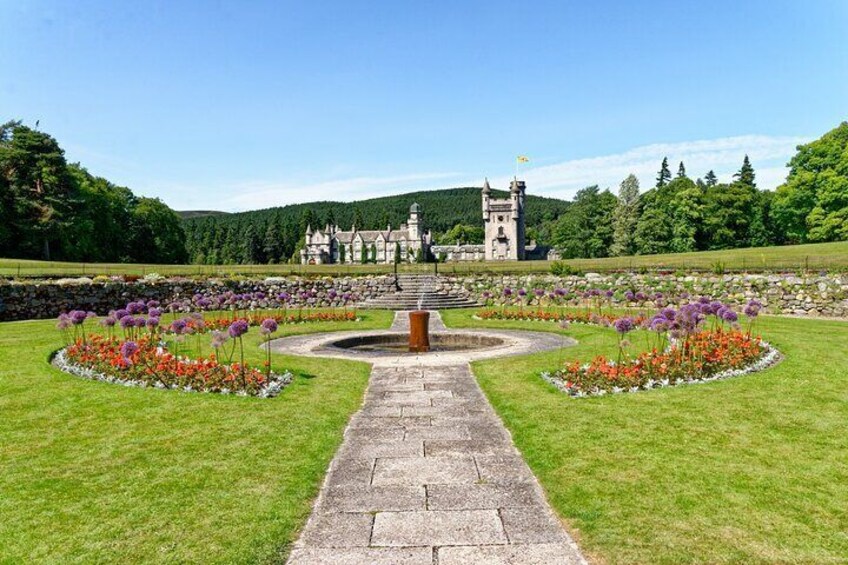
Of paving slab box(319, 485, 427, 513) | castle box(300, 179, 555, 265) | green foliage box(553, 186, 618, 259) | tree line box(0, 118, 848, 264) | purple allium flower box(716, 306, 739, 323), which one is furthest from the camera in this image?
castle box(300, 179, 555, 265)

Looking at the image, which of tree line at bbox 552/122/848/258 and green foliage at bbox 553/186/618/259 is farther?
green foliage at bbox 553/186/618/259

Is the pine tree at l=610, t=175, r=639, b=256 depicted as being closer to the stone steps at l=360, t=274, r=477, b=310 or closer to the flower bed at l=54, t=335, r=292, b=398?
the stone steps at l=360, t=274, r=477, b=310

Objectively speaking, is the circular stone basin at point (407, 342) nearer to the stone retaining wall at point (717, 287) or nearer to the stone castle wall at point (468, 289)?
the stone castle wall at point (468, 289)

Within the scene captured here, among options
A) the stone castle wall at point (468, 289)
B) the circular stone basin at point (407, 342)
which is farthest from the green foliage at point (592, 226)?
the circular stone basin at point (407, 342)

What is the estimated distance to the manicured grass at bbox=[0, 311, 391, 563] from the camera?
4324 mm

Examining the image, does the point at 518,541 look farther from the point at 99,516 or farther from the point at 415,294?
the point at 415,294

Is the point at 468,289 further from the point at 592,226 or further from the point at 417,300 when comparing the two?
the point at 592,226

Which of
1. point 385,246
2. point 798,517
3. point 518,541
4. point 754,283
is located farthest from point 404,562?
point 385,246

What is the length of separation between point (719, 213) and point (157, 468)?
64232 mm

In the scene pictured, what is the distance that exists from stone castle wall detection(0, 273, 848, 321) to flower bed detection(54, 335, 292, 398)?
50.4ft

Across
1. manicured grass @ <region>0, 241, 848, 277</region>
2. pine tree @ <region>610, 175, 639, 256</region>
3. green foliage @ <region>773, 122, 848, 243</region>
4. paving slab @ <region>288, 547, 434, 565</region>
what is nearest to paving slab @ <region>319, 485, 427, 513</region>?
paving slab @ <region>288, 547, 434, 565</region>

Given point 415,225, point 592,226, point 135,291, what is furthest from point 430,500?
point 415,225

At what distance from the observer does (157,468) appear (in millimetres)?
5895

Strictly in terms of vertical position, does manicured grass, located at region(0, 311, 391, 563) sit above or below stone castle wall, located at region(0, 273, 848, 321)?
below
